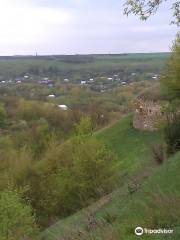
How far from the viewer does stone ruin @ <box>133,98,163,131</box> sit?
38812 mm

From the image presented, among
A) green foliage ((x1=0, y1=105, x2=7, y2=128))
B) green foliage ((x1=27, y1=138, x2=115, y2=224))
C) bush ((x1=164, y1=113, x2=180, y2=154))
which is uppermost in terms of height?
bush ((x1=164, y1=113, x2=180, y2=154))

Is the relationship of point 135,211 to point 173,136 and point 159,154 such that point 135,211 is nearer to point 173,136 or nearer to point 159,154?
point 159,154

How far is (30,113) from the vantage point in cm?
8656

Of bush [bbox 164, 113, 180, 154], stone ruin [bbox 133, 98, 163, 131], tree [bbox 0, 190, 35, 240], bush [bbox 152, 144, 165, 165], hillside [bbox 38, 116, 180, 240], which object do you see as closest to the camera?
hillside [bbox 38, 116, 180, 240]

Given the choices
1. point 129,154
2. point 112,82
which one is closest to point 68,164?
point 129,154

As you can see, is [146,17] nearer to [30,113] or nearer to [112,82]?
[30,113]

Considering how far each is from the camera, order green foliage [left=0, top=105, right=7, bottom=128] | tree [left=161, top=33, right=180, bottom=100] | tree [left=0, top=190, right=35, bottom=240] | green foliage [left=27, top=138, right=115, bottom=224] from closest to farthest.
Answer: tree [left=0, top=190, right=35, bottom=240]
green foliage [left=27, top=138, right=115, bottom=224]
tree [left=161, top=33, right=180, bottom=100]
green foliage [left=0, top=105, right=7, bottom=128]

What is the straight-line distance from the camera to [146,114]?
40594mm

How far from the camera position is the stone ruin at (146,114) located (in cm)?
3881

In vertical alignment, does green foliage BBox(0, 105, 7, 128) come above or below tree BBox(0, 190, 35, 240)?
below

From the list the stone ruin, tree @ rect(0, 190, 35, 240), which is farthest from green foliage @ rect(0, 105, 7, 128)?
tree @ rect(0, 190, 35, 240)

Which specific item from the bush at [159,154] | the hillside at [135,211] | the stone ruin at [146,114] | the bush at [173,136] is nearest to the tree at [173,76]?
the stone ruin at [146,114]

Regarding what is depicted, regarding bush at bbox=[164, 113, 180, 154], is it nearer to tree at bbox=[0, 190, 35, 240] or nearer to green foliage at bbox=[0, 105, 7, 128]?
tree at bbox=[0, 190, 35, 240]

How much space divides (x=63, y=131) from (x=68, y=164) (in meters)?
35.2
